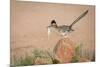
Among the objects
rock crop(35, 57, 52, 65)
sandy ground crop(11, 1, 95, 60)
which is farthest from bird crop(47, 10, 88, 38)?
rock crop(35, 57, 52, 65)

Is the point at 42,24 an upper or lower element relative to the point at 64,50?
upper

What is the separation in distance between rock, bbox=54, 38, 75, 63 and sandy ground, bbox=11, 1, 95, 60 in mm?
42

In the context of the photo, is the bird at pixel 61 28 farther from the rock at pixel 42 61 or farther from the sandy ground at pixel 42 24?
the rock at pixel 42 61

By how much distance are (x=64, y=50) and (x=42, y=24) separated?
1.03ft

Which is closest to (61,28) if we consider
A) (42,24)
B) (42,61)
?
(42,24)

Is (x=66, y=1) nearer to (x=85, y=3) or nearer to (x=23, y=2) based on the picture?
(x=85, y=3)

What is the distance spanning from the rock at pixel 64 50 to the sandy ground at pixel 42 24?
4cm

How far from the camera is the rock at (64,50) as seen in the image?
1.65m

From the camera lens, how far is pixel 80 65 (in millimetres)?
1714

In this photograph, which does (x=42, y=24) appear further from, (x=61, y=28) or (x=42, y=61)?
(x=42, y=61)

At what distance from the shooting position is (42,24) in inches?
63.2

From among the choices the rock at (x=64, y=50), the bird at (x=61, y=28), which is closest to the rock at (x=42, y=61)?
the rock at (x=64, y=50)
